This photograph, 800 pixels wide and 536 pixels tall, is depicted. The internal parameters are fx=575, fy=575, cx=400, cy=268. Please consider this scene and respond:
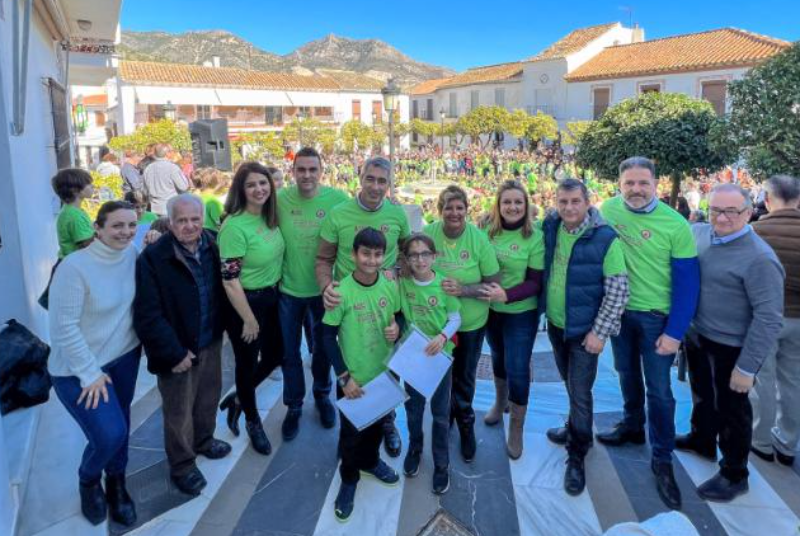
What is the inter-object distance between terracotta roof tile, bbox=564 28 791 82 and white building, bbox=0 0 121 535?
84.5 ft

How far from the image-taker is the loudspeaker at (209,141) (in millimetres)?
10735

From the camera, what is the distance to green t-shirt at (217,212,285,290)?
299 centimetres

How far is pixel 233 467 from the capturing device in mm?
3189

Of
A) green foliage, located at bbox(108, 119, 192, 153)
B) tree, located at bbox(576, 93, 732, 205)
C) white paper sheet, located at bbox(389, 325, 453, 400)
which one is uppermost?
green foliage, located at bbox(108, 119, 192, 153)

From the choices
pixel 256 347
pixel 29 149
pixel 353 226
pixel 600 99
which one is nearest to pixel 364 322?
pixel 353 226

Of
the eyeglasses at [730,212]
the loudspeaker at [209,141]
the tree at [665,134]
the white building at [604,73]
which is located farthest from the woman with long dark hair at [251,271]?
the white building at [604,73]

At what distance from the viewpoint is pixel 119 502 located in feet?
8.98

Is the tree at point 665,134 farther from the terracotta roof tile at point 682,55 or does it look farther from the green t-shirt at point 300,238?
the terracotta roof tile at point 682,55

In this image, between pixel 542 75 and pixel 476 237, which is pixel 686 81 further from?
pixel 476 237

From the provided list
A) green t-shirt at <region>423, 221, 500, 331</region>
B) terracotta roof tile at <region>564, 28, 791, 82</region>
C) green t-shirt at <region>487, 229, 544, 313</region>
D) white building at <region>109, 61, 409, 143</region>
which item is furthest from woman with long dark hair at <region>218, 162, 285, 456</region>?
white building at <region>109, 61, 409, 143</region>

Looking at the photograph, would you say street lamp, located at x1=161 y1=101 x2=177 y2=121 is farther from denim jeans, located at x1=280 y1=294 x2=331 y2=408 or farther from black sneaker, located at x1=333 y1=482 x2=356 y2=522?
black sneaker, located at x1=333 y1=482 x2=356 y2=522

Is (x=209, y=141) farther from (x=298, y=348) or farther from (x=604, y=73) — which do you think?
(x=604, y=73)

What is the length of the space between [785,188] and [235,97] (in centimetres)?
4203

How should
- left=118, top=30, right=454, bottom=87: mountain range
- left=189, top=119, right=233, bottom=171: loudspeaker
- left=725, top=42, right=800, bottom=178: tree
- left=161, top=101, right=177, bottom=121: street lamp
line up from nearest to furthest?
left=725, top=42, right=800, bottom=178: tree, left=189, top=119, right=233, bottom=171: loudspeaker, left=161, top=101, right=177, bottom=121: street lamp, left=118, top=30, right=454, bottom=87: mountain range
